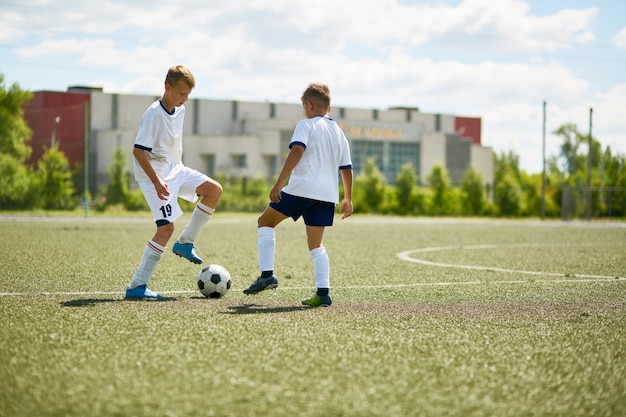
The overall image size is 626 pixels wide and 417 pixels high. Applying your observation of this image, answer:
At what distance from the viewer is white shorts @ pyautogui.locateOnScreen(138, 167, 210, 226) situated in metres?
6.38

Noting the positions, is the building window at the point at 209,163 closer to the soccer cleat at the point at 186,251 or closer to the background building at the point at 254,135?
the background building at the point at 254,135

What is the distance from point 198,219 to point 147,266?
2.22ft

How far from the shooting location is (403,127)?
79.4 m

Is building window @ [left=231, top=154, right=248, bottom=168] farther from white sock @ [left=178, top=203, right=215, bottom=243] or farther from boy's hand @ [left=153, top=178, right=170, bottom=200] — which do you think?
boy's hand @ [left=153, top=178, right=170, bottom=200]

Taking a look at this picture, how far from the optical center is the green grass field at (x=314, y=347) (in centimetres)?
328

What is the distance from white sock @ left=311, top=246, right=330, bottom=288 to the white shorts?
114 centimetres

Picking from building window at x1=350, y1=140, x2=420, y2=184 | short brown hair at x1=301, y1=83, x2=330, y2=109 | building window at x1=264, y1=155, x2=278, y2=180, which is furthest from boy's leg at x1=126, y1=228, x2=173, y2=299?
building window at x1=350, y1=140, x2=420, y2=184

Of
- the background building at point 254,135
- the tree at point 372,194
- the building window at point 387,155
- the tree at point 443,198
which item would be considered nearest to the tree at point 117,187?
the tree at point 372,194

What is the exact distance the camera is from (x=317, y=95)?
6348 mm

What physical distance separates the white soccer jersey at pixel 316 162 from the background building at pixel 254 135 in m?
54.5

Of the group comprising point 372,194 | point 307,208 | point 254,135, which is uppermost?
point 254,135

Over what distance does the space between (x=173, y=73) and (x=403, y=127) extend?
7412cm

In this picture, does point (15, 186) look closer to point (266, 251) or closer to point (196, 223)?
point (196, 223)

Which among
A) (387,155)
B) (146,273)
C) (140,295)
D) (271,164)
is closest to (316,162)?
(146,273)
